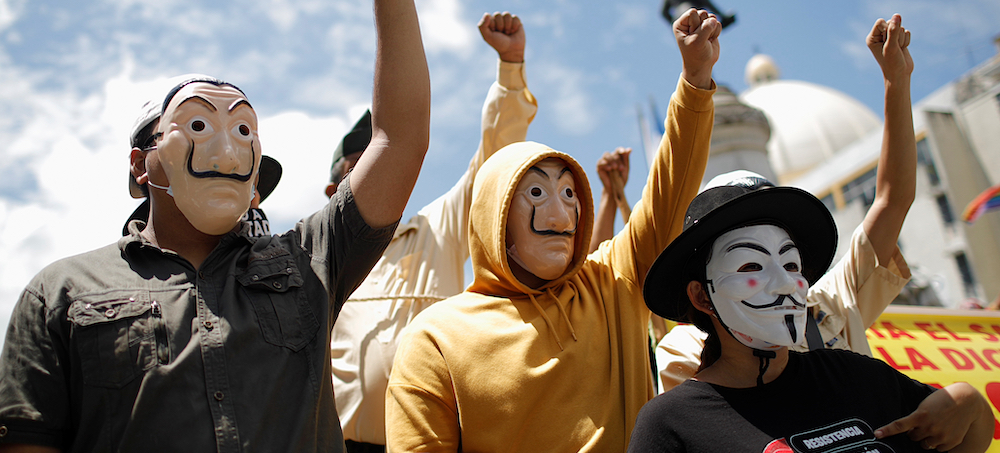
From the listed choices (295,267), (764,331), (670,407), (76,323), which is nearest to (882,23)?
(764,331)

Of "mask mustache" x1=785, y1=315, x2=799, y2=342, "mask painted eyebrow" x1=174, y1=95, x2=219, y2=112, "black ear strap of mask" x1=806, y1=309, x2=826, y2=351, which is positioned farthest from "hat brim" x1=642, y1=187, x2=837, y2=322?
"mask painted eyebrow" x1=174, y1=95, x2=219, y2=112

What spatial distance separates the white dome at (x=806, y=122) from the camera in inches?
1879

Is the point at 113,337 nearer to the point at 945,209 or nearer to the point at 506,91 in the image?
the point at 506,91

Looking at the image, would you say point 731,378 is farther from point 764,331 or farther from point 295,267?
point 295,267

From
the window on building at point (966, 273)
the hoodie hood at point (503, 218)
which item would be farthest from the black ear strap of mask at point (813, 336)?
the window on building at point (966, 273)

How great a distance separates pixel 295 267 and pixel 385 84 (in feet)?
1.98

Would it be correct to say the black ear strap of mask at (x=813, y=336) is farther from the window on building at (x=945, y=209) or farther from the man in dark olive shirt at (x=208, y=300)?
the window on building at (x=945, y=209)

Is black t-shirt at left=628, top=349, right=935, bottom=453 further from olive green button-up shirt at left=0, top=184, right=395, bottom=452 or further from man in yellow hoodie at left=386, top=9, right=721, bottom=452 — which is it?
olive green button-up shirt at left=0, top=184, right=395, bottom=452

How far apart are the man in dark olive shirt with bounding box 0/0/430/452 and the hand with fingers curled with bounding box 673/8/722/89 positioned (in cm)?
122

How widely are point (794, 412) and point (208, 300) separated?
5.66 ft

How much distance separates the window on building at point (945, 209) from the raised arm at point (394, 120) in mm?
28778

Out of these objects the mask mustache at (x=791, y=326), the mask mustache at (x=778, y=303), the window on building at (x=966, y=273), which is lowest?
the window on building at (x=966, y=273)

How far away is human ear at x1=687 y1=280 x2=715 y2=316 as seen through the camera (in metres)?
2.50

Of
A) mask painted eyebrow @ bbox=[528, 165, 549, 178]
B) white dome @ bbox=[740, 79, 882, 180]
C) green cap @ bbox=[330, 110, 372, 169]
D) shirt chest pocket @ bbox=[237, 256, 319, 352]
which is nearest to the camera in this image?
shirt chest pocket @ bbox=[237, 256, 319, 352]
